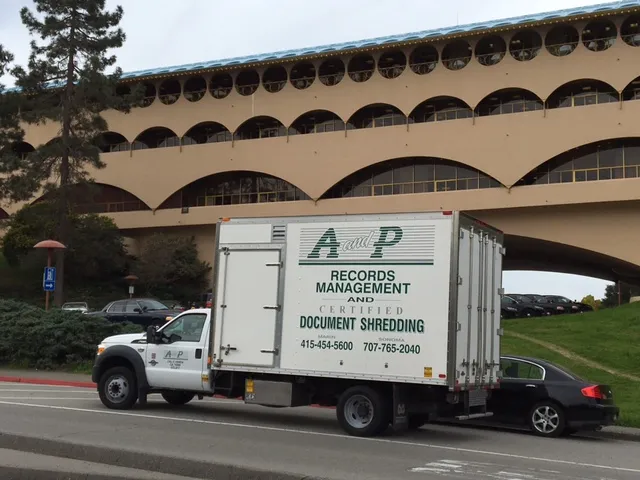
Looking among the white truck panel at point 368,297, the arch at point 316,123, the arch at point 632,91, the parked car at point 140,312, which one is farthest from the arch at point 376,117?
the white truck panel at point 368,297

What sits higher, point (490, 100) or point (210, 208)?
point (490, 100)

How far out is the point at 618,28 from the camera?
41531 mm

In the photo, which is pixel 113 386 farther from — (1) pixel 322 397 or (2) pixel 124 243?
(2) pixel 124 243

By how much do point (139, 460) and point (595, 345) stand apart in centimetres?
1873

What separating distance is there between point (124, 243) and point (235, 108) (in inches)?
477

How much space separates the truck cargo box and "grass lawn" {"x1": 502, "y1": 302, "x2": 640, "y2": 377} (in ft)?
35.0

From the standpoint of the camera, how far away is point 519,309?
40.3m

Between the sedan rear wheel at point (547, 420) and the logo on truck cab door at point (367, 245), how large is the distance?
143 inches

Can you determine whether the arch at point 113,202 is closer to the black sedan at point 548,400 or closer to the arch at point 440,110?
the arch at point 440,110

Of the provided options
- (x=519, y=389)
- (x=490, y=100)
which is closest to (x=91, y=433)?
(x=519, y=389)

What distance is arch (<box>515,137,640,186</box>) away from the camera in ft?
135

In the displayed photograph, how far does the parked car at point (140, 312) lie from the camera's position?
29.3 meters

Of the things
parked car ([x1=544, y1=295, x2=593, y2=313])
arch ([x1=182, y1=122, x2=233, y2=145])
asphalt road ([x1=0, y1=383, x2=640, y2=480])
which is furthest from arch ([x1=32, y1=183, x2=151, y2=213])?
asphalt road ([x1=0, y1=383, x2=640, y2=480])

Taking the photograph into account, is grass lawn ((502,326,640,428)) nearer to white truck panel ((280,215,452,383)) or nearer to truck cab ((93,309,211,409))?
white truck panel ((280,215,452,383))
